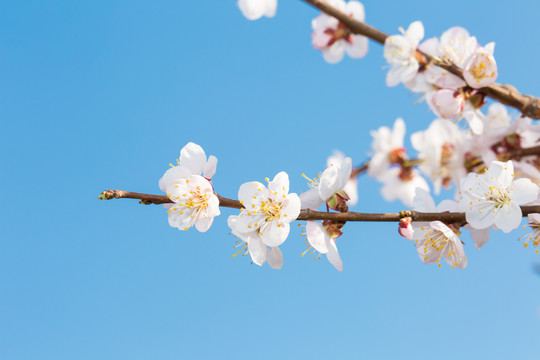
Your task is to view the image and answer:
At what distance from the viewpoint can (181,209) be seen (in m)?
1.59

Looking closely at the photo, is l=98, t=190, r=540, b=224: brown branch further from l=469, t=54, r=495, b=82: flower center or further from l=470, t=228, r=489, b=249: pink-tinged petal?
l=469, t=54, r=495, b=82: flower center

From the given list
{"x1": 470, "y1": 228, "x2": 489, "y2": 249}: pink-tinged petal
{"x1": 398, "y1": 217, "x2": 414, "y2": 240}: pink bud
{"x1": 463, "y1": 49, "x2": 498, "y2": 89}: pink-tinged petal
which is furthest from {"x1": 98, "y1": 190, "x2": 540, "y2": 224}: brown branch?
{"x1": 463, "y1": 49, "x2": 498, "y2": 89}: pink-tinged petal

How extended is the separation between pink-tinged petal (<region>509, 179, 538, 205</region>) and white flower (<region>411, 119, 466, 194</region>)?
4.85 ft

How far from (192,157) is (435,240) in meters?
0.85

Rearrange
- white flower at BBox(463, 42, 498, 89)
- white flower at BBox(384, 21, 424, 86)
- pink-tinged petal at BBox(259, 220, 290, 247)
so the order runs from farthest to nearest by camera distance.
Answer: white flower at BBox(384, 21, 424, 86)
white flower at BBox(463, 42, 498, 89)
pink-tinged petal at BBox(259, 220, 290, 247)

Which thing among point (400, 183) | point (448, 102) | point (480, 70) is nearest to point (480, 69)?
point (480, 70)

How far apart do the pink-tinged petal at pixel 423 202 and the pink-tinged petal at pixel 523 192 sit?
264 mm

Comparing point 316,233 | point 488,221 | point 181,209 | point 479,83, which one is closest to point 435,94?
point 479,83

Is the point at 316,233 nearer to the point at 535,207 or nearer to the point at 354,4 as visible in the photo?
the point at 535,207

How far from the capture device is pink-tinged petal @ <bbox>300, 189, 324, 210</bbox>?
62.1 inches

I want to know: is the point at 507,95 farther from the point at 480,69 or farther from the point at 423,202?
the point at 423,202

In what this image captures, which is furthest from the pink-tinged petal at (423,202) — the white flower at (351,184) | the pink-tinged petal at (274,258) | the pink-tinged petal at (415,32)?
the white flower at (351,184)

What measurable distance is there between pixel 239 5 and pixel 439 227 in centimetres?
166

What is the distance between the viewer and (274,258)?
5.32ft
